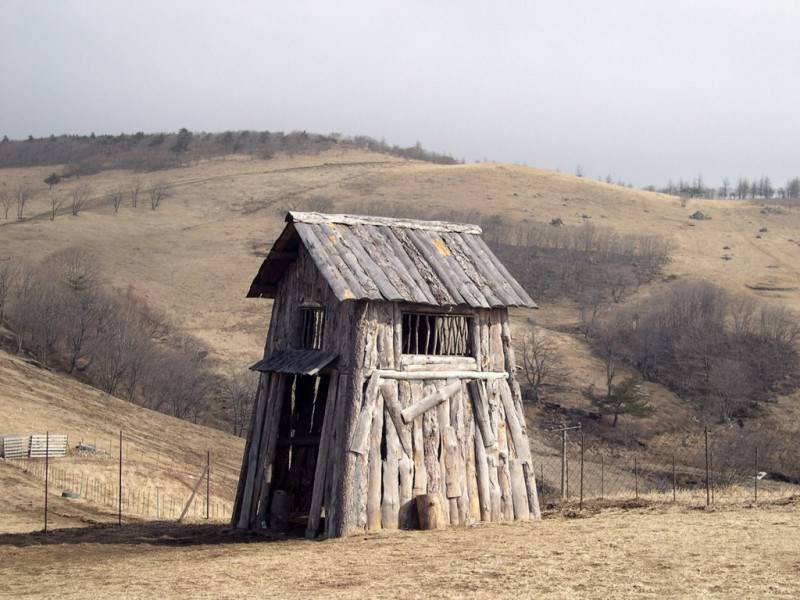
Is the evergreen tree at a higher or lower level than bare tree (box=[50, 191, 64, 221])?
lower

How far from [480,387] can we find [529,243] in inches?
2471

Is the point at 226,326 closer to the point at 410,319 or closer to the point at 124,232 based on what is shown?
the point at 124,232

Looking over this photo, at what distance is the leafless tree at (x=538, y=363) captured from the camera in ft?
182

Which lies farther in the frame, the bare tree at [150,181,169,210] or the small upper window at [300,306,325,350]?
the bare tree at [150,181,169,210]

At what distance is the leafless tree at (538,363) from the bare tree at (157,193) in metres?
43.4

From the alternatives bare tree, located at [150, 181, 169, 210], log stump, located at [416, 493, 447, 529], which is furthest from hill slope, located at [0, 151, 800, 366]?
log stump, located at [416, 493, 447, 529]

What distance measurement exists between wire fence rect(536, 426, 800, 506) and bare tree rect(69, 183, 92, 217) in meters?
54.9

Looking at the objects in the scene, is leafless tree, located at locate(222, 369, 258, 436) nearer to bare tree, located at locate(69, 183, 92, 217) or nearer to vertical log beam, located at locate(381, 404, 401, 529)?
vertical log beam, located at locate(381, 404, 401, 529)

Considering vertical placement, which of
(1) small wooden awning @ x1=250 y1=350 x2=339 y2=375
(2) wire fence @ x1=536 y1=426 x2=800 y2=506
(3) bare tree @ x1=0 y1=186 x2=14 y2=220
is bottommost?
(2) wire fence @ x1=536 y1=426 x2=800 y2=506

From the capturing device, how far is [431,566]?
15016mm

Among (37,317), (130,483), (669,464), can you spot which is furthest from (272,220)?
(130,483)

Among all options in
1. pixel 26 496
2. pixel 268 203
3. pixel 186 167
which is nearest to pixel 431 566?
pixel 26 496

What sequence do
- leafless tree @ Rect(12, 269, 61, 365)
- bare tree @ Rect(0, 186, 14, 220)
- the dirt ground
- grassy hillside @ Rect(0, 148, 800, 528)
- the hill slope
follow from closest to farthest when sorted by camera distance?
1. the dirt ground
2. grassy hillside @ Rect(0, 148, 800, 528)
3. leafless tree @ Rect(12, 269, 61, 365)
4. the hill slope
5. bare tree @ Rect(0, 186, 14, 220)

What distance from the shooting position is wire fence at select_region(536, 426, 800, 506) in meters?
36.6
